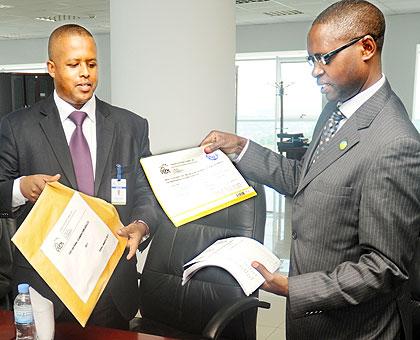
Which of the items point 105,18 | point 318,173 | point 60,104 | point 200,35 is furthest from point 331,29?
point 105,18

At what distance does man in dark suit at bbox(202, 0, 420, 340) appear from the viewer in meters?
1.27

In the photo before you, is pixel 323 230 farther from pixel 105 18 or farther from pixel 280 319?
pixel 105 18

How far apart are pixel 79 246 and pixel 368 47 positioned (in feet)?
3.17

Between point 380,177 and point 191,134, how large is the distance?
7.94 ft

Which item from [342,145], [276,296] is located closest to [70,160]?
[342,145]

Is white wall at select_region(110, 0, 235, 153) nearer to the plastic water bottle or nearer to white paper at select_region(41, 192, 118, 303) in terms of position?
white paper at select_region(41, 192, 118, 303)

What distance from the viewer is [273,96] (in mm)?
11297

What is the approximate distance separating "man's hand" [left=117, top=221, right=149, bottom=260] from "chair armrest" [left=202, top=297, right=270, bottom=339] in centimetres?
37

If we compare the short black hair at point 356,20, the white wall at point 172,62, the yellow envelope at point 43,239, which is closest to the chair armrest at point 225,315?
the yellow envelope at point 43,239

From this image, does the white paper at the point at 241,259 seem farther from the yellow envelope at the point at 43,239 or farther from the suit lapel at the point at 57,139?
the suit lapel at the point at 57,139

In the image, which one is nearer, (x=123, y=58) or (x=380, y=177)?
(x=380, y=177)

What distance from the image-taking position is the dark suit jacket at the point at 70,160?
5.69 ft

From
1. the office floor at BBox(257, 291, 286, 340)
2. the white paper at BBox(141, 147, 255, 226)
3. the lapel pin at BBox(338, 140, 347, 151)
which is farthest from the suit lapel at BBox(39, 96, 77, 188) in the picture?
the office floor at BBox(257, 291, 286, 340)

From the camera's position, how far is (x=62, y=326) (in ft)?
5.06
